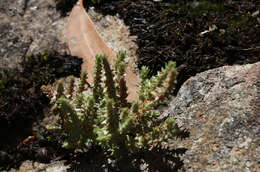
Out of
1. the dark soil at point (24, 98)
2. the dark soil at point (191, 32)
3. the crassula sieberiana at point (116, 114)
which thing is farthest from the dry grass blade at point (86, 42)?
the crassula sieberiana at point (116, 114)

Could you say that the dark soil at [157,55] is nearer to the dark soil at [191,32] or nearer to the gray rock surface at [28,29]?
the dark soil at [191,32]

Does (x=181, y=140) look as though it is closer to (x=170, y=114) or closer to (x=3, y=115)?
(x=170, y=114)


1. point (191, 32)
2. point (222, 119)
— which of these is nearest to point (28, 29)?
point (191, 32)

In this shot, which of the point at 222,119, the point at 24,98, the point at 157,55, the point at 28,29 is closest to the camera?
the point at 222,119

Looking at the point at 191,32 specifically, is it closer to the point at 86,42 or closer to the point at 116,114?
the point at 86,42

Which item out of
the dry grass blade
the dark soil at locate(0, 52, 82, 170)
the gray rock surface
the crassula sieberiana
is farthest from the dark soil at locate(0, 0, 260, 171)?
the crassula sieberiana

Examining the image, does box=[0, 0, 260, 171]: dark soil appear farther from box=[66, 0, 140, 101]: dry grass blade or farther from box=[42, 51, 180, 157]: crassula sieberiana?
box=[42, 51, 180, 157]: crassula sieberiana
